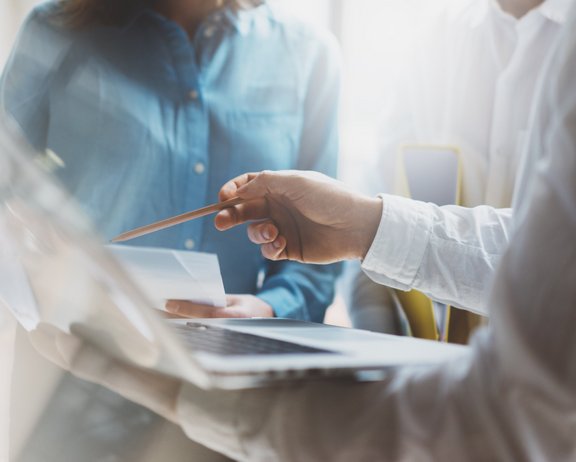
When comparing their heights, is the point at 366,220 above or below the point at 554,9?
below

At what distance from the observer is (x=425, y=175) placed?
3.35 feet

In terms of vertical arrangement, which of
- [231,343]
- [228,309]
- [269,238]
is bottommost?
[228,309]

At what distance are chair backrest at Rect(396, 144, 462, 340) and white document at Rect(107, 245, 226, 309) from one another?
0.36m

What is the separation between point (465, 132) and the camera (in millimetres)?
1226

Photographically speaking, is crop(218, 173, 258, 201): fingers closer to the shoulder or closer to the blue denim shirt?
the blue denim shirt

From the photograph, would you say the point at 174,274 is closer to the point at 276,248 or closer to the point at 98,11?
the point at 276,248

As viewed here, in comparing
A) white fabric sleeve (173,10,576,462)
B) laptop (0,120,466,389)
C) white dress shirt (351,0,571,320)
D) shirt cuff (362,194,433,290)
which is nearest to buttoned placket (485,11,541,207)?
white dress shirt (351,0,571,320)

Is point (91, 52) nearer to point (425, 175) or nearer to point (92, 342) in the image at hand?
point (425, 175)

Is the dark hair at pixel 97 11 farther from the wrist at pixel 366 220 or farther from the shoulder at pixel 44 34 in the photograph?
the wrist at pixel 366 220

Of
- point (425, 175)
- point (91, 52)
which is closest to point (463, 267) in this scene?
point (425, 175)

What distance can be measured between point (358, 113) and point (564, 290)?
146 cm

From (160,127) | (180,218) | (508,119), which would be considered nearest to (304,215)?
(180,218)

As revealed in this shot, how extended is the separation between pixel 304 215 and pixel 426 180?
0.31 metres

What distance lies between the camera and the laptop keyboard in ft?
1.42
